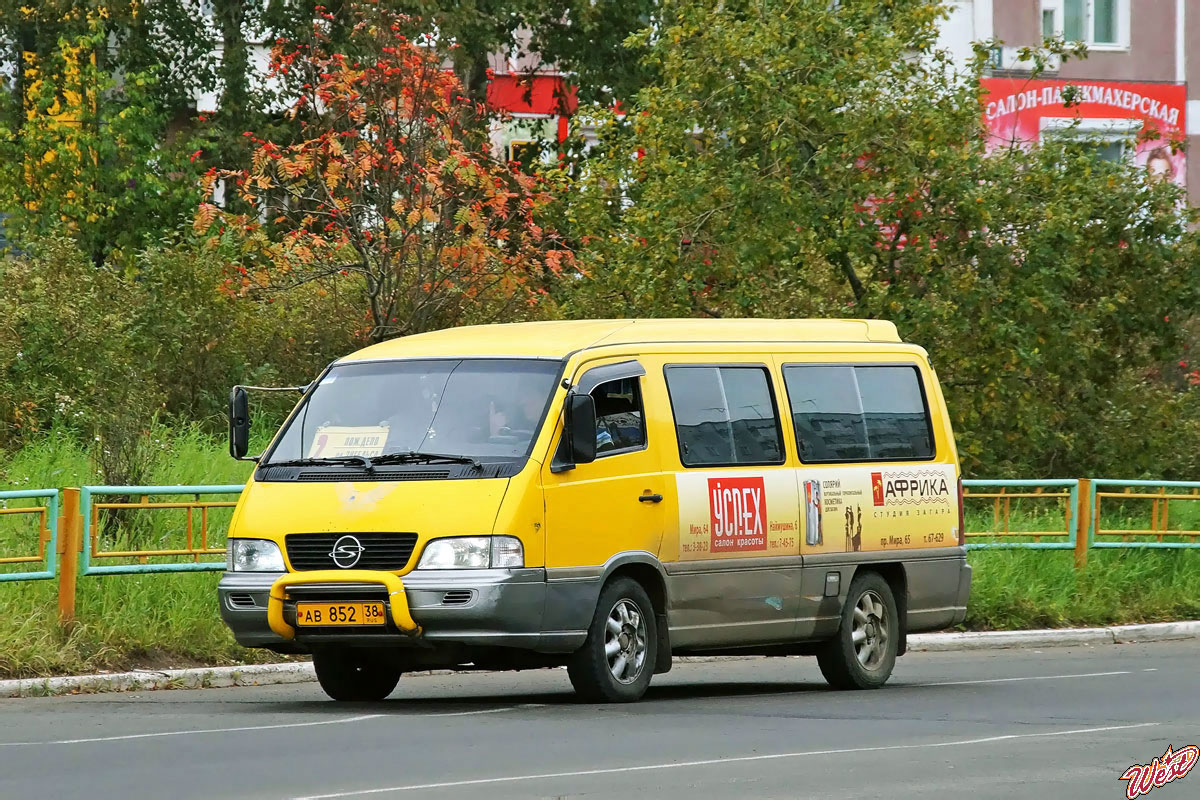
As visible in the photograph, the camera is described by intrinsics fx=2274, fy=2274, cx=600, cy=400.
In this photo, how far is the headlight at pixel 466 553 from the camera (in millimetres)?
12633

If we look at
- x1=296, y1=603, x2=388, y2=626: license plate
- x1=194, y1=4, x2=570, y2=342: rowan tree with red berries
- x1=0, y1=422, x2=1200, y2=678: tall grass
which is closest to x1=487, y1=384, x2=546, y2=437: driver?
x1=296, y1=603, x2=388, y2=626: license plate

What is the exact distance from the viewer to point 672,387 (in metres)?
14.0

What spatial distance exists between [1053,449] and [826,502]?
13.0 meters

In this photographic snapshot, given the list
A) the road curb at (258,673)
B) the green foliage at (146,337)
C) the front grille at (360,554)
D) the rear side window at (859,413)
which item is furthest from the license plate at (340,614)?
the green foliage at (146,337)

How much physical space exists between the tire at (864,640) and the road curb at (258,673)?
10.7ft

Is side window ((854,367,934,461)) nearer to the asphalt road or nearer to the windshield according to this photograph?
the asphalt road

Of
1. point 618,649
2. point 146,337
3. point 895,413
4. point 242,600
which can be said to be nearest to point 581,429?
point 618,649

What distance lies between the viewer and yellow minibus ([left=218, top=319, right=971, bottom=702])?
41.8ft

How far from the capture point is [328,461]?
13.3m

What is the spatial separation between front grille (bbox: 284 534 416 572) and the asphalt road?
848 mm

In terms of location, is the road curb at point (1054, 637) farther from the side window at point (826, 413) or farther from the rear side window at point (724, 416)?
the rear side window at point (724, 416)

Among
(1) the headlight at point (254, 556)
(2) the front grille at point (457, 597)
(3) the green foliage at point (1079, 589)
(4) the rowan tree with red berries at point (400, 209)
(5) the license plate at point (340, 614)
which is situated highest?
(4) the rowan tree with red berries at point (400, 209)

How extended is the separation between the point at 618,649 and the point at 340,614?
169cm

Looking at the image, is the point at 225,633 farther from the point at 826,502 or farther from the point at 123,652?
the point at 826,502
